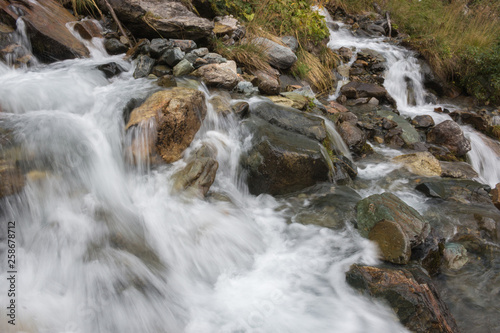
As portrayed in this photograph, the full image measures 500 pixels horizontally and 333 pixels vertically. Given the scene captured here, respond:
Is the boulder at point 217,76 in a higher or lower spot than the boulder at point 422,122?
higher

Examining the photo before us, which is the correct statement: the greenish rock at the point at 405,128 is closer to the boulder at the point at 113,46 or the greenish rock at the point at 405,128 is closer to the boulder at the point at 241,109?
the boulder at the point at 241,109

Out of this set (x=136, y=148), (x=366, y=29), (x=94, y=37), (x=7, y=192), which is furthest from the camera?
(x=366, y=29)

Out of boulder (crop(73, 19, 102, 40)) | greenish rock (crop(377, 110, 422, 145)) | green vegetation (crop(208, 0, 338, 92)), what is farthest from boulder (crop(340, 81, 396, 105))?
boulder (crop(73, 19, 102, 40))

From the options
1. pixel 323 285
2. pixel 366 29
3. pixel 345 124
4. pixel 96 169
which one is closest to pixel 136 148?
pixel 96 169

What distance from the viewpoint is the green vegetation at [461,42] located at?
8234mm

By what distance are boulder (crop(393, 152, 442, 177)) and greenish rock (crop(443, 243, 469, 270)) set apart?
183 centimetres

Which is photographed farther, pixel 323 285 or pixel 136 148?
pixel 136 148

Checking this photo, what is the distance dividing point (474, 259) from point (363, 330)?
1769 mm

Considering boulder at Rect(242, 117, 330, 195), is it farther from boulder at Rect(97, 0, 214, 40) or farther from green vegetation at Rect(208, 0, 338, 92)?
green vegetation at Rect(208, 0, 338, 92)

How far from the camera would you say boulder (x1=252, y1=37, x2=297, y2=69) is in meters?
6.46

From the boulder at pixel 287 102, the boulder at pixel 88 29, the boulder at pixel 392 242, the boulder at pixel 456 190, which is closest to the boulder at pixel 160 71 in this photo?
the boulder at pixel 88 29

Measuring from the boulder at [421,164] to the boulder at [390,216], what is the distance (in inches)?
79.2

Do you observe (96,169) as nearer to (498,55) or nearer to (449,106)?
(449,106)

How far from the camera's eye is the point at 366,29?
37.3 feet
